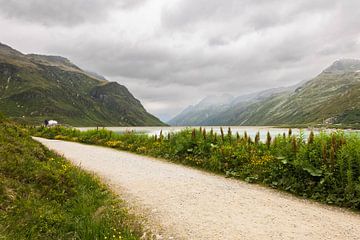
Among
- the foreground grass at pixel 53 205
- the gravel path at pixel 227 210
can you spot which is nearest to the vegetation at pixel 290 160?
the gravel path at pixel 227 210

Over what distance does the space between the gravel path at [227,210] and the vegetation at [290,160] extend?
0.73 metres

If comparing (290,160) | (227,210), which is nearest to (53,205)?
(227,210)

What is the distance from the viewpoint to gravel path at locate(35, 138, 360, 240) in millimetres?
7104

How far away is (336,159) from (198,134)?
978 cm

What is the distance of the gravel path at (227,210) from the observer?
7104 mm

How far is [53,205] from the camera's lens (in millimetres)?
8469

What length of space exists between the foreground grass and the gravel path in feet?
3.60

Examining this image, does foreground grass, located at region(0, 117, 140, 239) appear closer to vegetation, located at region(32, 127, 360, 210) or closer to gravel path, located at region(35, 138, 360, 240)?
gravel path, located at region(35, 138, 360, 240)

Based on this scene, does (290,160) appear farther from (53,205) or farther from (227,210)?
(53,205)

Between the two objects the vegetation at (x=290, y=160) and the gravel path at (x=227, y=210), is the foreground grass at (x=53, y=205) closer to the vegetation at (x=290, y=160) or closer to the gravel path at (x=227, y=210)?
the gravel path at (x=227, y=210)

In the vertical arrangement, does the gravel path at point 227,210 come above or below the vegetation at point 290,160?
below

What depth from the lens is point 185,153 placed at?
61.2 ft

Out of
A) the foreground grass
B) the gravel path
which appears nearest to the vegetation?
the gravel path

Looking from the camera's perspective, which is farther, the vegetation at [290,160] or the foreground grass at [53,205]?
the vegetation at [290,160]
